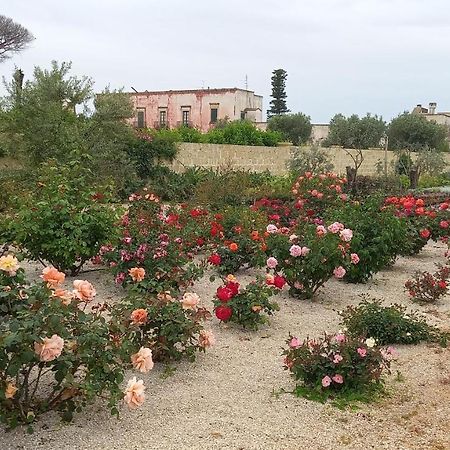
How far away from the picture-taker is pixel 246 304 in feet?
16.3

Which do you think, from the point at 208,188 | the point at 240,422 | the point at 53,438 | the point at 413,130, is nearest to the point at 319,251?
the point at 240,422

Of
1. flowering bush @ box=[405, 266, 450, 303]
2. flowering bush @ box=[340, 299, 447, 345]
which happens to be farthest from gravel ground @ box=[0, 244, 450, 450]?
flowering bush @ box=[405, 266, 450, 303]

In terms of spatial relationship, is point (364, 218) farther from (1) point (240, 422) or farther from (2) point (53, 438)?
(2) point (53, 438)

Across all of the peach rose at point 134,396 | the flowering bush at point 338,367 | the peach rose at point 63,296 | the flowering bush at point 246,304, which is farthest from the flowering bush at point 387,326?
the peach rose at point 63,296

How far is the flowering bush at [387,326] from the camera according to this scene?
4.66 m

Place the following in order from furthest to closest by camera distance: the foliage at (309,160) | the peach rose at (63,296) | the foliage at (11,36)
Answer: the foliage at (11,36) → the foliage at (309,160) → the peach rose at (63,296)

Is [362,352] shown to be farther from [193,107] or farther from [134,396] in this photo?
[193,107]

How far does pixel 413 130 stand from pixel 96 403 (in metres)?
36.5

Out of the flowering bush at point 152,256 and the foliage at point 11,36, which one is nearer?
the flowering bush at point 152,256

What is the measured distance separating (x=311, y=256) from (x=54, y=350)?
3442 mm

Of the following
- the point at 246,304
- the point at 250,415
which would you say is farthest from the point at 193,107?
the point at 250,415

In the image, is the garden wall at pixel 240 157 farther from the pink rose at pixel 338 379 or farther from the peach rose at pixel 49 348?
the peach rose at pixel 49 348

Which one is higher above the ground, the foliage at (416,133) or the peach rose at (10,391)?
the foliage at (416,133)

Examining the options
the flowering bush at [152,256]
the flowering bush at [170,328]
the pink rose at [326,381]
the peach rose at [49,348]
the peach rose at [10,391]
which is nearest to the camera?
the peach rose at [49,348]
